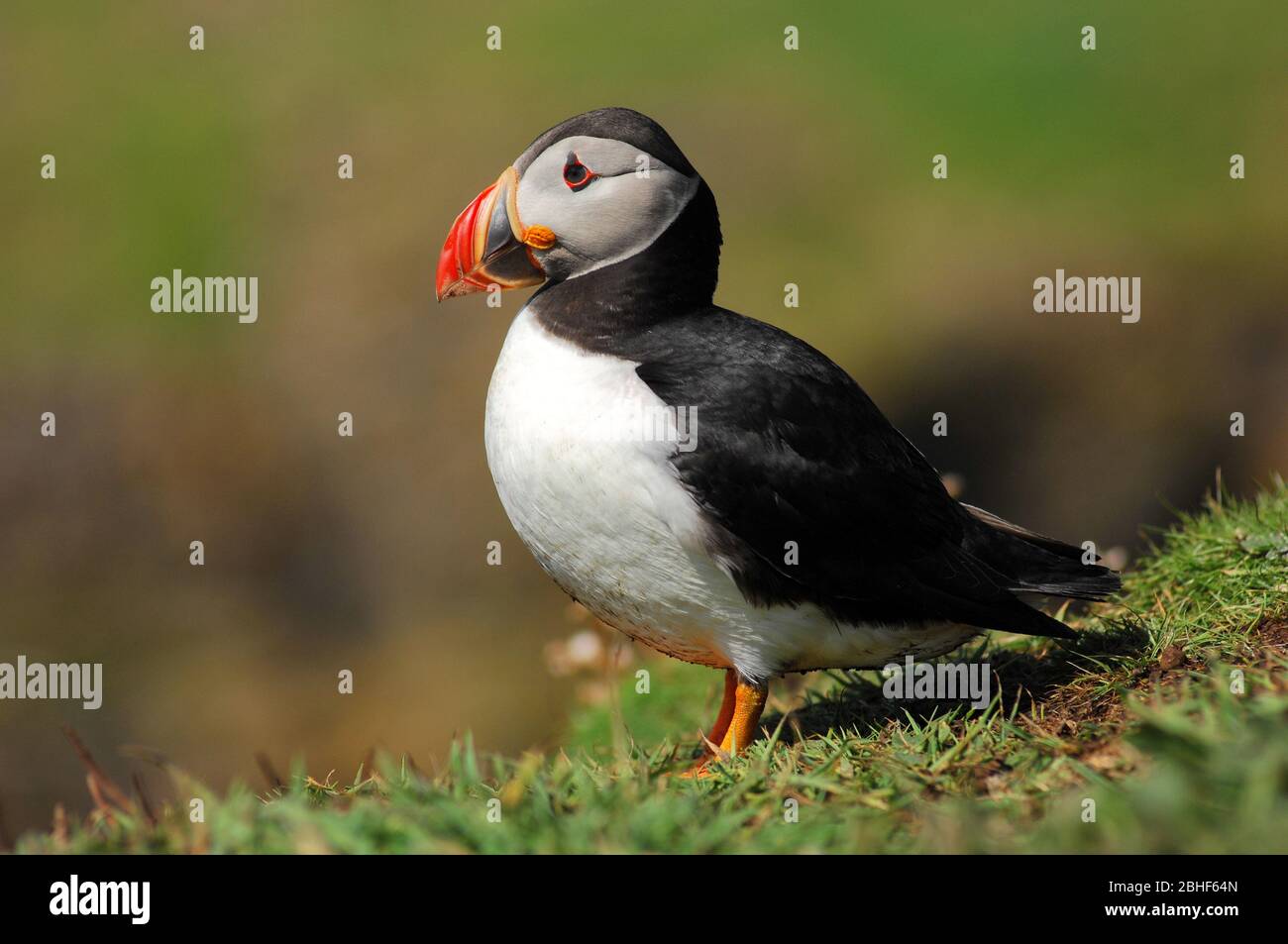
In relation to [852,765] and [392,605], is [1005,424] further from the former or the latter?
[852,765]

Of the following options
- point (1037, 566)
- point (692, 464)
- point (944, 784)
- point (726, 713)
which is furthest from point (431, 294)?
point (944, 784)

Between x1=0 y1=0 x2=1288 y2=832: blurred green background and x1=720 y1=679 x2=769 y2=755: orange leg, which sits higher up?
x1=0 y1=0 x2=1288 y2=832: blurred green background

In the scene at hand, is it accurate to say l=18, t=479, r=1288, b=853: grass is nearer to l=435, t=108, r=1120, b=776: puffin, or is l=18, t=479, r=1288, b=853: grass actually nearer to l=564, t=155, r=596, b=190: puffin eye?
l=435, t=108, r=1120, b=776: puffin

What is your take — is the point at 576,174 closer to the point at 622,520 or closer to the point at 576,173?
the point at 576,173

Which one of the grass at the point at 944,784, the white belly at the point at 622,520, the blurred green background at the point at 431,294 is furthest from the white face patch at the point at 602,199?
the blurred green background at the point at 431,294

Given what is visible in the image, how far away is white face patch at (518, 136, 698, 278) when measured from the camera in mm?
4148

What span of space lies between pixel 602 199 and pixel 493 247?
0.45 m

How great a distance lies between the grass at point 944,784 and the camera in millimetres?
2428

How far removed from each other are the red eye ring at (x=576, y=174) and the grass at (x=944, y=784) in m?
1.87

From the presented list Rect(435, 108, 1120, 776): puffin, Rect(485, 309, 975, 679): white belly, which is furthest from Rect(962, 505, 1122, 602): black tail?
Rect(485, 309, 975, 679): white belly

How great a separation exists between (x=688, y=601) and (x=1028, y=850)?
1.60m

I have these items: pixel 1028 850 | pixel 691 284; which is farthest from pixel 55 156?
pixel 1028 850

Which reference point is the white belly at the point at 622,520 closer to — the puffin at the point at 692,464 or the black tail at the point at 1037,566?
the puffin at the point at 692,464

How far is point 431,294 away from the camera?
34.7 feet
